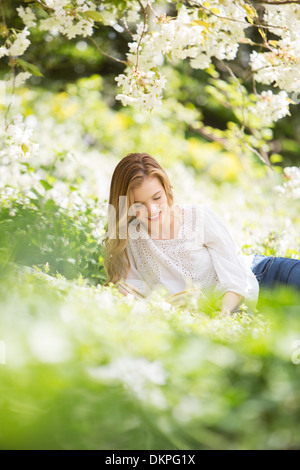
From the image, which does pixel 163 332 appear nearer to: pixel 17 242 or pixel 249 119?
pixel 17 242

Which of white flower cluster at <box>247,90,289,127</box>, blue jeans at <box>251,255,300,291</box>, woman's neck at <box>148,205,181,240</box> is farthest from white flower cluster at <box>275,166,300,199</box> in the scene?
woman's neck at <box>148,205,181,240</box>

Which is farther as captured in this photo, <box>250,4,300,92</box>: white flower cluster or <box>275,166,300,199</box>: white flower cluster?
<box>275,166,300,199</box>: white flower cluster

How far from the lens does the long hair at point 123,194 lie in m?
2.56

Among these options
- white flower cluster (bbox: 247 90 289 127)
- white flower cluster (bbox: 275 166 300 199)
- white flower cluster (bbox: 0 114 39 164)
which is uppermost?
white flower cluster (bbox: 247 90 289 127)

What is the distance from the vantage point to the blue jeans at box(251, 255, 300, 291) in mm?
2738

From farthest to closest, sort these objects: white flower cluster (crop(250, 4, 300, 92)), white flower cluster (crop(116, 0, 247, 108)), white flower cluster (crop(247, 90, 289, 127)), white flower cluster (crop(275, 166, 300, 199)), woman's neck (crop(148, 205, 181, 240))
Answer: white flower cluster (crop(275, 166, 300, 199))
white flower cluster (crop(247, 90, 289, 127))
woman's neck (crop(148, 205, 181, 240))
white flower cluster (crop(250, 4, 300, 92))
white flower cluster (crop(116, 0, 247, 108))

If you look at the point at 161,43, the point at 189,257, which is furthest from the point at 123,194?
the point at 161,43

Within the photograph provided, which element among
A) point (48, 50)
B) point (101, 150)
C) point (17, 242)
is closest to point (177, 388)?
point (17, 242)

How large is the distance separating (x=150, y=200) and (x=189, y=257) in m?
0.38

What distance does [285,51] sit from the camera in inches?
102

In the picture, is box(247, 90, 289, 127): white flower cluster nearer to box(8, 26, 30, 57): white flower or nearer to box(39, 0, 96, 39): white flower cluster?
box(39, 0, 96, 39): white flower cluster

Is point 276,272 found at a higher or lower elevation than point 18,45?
lower

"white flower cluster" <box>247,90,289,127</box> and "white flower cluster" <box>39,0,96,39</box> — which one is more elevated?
"white flower cluster" <box>247,90,289,127</box>

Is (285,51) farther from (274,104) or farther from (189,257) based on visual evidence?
(189,257)
